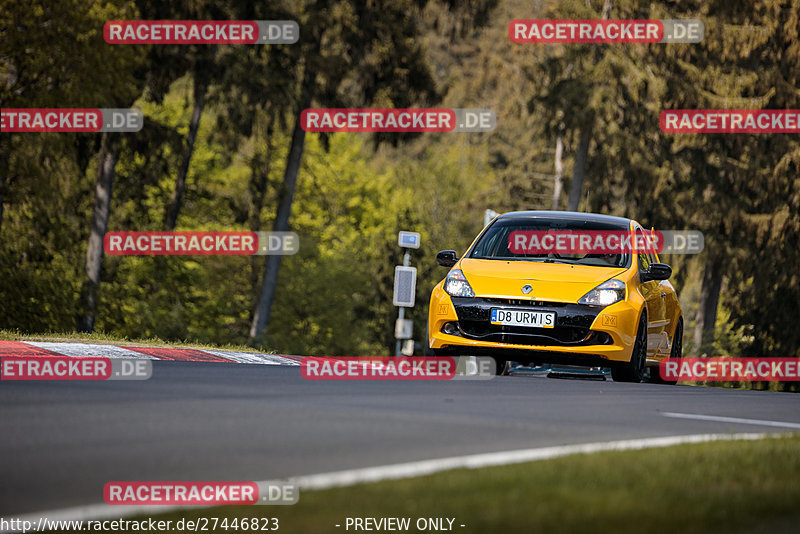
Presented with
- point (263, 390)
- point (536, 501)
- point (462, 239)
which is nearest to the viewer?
point (536, 501)

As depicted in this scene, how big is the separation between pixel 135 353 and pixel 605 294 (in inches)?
190

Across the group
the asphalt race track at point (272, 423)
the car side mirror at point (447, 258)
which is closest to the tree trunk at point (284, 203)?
the car side mirror at point (447, 258)

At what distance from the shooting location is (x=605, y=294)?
13.5m

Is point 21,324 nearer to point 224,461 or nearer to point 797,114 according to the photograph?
point 224,461

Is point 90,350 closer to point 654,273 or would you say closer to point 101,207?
point 654,273

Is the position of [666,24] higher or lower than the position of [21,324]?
higher

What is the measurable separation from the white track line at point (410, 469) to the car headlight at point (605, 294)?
5120mm

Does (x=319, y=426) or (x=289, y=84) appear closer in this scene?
(x=319, y=426)

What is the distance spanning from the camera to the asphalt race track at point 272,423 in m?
6.32

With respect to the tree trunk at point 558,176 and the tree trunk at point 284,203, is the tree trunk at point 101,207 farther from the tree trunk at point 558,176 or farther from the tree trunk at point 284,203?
the tree trunk at point 558,176

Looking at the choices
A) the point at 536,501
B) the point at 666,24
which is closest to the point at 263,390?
the point at 536,501

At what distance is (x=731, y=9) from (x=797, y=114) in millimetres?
3863

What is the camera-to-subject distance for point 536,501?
5340 mm

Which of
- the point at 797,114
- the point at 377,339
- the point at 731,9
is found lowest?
the point at 377,339
